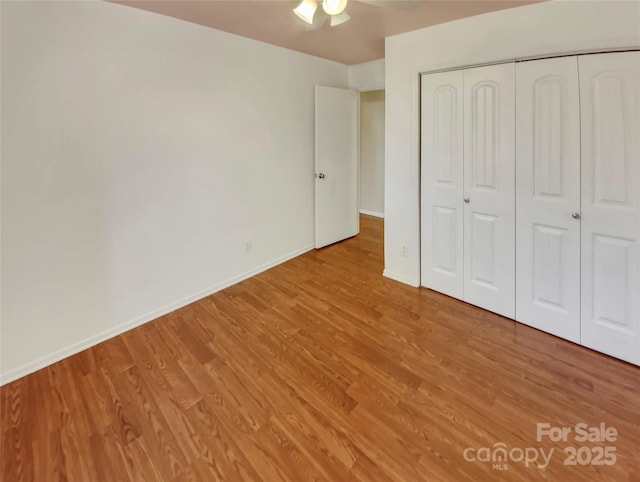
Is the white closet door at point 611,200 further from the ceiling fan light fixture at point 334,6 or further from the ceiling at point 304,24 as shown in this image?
the ceiling fan light fixture at point 334,6

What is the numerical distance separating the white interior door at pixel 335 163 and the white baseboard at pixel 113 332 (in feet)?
3.53

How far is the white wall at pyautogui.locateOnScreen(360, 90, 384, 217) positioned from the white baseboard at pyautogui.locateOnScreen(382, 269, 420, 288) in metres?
2.61

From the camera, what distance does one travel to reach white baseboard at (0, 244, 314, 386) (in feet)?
6.42

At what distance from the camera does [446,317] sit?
250cm

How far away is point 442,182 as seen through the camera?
273 cm

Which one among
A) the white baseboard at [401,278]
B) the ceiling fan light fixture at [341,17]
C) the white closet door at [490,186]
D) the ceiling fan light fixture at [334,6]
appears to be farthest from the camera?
the white baseboard at [401,278]

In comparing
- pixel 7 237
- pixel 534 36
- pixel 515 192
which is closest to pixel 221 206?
pixel 7 237

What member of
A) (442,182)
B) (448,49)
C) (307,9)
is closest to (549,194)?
(442,182)

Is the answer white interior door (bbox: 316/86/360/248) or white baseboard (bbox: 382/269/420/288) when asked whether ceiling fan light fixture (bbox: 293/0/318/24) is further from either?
white baseboard (bbox: 382/269/420/288)

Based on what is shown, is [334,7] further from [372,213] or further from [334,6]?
[372,213]

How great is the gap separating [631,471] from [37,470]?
253 centimetres

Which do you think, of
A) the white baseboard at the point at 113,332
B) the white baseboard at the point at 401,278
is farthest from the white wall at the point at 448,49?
the white baseboard at the point at 113,332

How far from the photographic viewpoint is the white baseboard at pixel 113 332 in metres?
1.96

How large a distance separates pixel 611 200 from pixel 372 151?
4.14 metres
